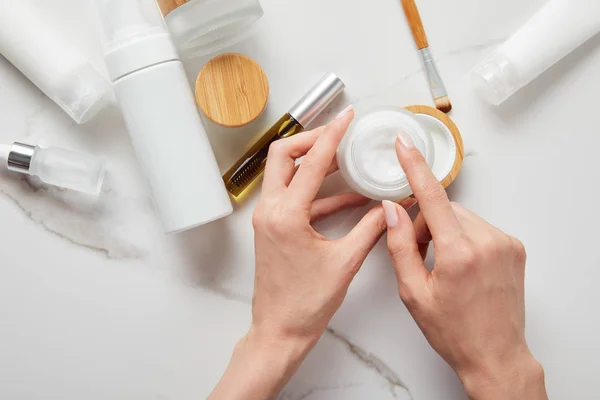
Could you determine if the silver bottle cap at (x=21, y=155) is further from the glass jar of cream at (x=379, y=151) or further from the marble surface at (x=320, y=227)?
the glass jar of cream at (x=379, y=151)

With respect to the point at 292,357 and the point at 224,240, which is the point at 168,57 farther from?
the point at 292,357

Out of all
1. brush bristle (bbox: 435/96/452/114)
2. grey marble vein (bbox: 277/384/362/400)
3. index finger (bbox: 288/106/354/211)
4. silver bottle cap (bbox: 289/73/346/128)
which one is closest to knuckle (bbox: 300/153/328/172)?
index finger (bbox: 288/106/354/211)

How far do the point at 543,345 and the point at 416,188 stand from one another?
0.36 m

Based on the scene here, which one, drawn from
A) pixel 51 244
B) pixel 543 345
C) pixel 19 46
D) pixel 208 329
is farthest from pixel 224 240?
pixel 543 345

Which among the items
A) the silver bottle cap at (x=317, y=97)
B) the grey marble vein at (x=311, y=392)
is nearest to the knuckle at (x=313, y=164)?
the silver bottle cap at (x=317, y=97)

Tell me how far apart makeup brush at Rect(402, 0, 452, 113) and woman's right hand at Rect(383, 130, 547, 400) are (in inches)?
6.7

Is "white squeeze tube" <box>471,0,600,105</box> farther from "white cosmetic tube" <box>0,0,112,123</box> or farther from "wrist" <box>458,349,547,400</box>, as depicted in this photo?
"white cosmetic tube" <box>0,0,112,123</box>

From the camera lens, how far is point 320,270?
582 mm

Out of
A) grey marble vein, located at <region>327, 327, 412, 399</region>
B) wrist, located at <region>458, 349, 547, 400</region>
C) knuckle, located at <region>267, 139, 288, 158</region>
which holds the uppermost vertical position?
knuckle, located at <region>267, 139, 288, 158</region>

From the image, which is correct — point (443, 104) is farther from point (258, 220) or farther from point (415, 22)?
point (258, 220)

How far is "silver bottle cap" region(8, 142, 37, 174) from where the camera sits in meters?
0.68

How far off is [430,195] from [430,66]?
9.7 inches

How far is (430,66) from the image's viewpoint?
0.70 m

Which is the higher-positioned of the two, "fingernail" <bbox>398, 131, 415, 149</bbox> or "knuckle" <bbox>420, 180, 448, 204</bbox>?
"fingernail" <bbox>398, 131, 415, 149</bbox>
